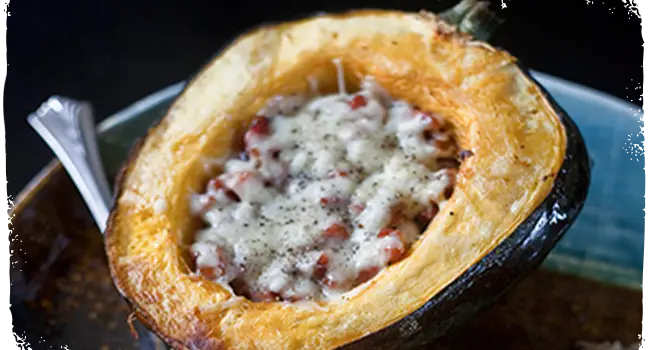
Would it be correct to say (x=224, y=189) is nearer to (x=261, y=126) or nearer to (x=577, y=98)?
(x=261, y=126)

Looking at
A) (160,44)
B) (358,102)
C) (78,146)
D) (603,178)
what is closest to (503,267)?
(358,102)

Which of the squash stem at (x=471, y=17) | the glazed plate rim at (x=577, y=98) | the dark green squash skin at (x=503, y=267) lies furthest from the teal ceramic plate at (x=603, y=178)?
the dark green squash skin at (x=503, y=267)

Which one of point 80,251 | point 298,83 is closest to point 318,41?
point 298,83

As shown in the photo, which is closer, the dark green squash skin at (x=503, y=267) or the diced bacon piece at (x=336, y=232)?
the dark green squash skin at (x=503, y=267)

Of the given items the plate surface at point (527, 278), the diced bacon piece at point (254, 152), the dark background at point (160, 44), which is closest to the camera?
the diced bacon piece at point (254, 152)

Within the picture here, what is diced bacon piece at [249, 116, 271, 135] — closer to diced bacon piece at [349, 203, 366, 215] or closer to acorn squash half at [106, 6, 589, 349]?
acorn squash half at [106, 6, 589, 349]

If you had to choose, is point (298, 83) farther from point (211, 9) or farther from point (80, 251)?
point (211, 9)

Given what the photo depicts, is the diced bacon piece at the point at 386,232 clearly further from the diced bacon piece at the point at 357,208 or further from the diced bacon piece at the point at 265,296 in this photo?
the diced bacon piece at the point at 265,296

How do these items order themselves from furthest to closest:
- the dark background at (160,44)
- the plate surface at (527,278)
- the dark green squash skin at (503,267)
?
the dark background at (160,44), the plate surface at (527,278), the dark green squash skin at (503,267)

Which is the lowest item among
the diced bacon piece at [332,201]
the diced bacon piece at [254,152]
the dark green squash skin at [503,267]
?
the dark green squash skin at [503,267]
